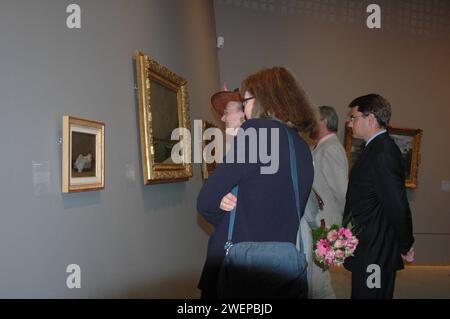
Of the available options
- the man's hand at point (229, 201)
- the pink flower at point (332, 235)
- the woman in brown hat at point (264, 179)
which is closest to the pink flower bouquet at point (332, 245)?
the pink flower at point (332, 235)

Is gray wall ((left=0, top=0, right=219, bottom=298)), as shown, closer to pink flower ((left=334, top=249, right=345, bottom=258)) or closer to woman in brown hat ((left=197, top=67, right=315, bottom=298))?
woman in brown hat ((left=197, top=67, right=315, bottom=298))

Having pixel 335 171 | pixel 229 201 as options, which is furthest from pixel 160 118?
pixel 335 171

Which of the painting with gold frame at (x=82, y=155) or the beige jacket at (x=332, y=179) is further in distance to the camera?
the beige jacket at (x=332, y=179)

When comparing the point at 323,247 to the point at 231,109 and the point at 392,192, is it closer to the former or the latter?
the point at 392,192

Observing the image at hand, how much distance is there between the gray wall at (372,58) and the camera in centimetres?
720

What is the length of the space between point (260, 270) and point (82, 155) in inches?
39.8

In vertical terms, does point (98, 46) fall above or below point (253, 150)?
above

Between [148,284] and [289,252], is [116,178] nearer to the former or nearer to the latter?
[148,284]

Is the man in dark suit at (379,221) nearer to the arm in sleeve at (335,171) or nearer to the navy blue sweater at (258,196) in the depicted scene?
the arm in sleeve at (335,171)

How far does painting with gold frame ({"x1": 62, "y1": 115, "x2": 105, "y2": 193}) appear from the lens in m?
1.95

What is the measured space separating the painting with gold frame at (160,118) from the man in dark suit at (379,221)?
1.49m

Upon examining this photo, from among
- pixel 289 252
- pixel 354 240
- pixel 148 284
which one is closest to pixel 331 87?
pixel 354 240

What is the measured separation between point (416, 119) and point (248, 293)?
7.30 meters

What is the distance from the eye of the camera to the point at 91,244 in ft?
7.45
